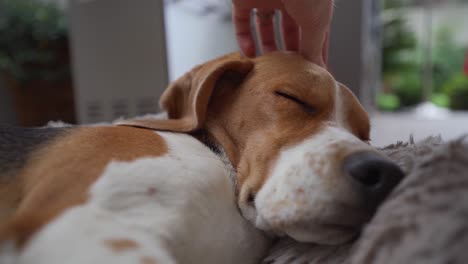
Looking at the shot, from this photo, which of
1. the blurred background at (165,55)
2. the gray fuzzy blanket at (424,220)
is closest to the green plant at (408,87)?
the blurred background at (165,55)

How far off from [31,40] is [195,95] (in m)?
3.46

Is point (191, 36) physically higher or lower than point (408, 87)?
higher

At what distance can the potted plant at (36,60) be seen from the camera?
13.0 ft

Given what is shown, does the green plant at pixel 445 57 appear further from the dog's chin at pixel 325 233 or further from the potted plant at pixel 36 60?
the dog's chin at pixel 325 233

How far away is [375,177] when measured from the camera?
77 centimetres

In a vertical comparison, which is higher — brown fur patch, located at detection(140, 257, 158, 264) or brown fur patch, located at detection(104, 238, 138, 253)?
brown fur patch, located at detection(104, 238, 138, 253)

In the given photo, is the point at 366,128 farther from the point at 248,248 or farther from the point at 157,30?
the point at 157,30

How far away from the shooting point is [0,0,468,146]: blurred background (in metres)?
2.79

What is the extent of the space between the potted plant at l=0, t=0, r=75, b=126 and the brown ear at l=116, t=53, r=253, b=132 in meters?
3.17

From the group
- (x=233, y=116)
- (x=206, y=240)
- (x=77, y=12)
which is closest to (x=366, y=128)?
(x=233, y=116)

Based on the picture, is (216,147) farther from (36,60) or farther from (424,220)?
(36,60)

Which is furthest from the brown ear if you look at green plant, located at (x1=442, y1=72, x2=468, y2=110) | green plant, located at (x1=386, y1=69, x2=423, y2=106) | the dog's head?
green plant, located at (x1=386, y1=69, x2=423, y2=106)

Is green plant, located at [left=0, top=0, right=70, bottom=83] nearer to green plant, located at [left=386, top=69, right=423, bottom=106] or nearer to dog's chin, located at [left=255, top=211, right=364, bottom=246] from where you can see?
dog's chin, located at [left=255, top=211, right=364, bottom=246]

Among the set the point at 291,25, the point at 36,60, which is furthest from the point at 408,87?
the point at 291,25
